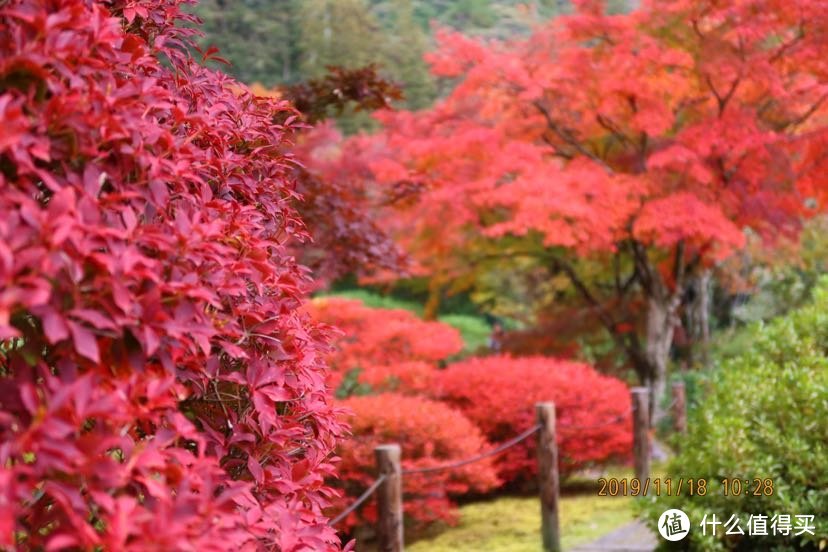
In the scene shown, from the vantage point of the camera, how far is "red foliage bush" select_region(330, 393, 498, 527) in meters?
6.10

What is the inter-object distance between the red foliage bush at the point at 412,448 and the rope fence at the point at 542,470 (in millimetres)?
98

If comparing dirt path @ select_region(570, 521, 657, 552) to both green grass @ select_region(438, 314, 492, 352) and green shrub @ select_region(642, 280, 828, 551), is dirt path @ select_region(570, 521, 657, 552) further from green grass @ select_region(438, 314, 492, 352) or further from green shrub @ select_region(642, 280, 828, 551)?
green grass @ select_region(438, 314, 492, 352)

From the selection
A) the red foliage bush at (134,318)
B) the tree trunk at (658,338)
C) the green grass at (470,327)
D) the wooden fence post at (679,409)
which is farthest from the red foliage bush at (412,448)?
the green grass at (470,327)

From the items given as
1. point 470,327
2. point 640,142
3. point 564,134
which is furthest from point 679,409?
point 470,327

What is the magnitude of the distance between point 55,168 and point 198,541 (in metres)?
0.64

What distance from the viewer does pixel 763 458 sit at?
4.46m

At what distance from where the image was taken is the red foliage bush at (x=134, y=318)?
1.31 meters

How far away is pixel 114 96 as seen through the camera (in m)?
1.60

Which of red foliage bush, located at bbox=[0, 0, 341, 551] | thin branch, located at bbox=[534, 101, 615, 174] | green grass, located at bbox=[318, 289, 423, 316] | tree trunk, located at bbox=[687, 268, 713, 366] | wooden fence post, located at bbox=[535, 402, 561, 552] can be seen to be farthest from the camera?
green grass, located at bbox=[318, 289, 423, 316]

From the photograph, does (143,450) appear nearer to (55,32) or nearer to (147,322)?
(147,322)

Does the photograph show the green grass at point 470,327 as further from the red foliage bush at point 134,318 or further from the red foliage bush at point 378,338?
the red foliage bush at point 134,318
